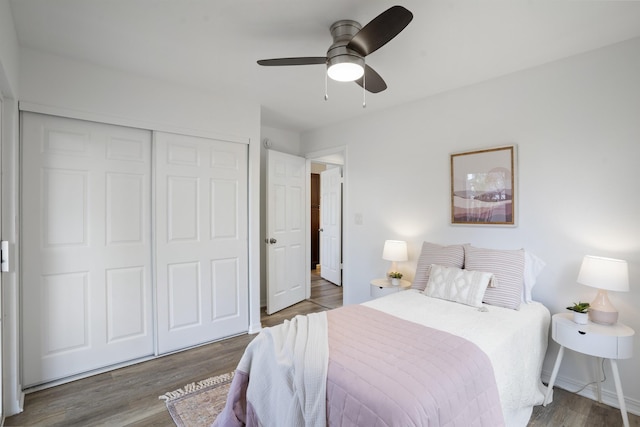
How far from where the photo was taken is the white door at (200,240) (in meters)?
2.74

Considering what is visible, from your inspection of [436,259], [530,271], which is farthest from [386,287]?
[530,271]

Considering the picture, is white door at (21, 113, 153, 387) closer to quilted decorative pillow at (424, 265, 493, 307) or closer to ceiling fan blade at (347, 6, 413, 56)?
ceiling fan blade at (347, 6, 413, 56)

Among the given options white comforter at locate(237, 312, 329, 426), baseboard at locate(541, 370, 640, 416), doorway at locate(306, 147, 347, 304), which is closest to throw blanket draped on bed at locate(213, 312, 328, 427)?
Answer: white comforter at locate(237, 312, 329, 426)

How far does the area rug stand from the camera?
6.28 ft

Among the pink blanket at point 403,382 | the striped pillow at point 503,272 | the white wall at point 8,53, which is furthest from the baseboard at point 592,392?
the white wall at point 8,53

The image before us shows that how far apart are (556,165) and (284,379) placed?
2.39m

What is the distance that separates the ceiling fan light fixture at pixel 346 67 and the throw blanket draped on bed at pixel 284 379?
1.45 meters

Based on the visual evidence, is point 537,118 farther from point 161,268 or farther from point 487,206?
point 161,268

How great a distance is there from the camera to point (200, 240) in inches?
116

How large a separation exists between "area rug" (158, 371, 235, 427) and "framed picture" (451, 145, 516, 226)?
2358 mm

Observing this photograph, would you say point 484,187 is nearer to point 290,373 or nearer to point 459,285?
point 459,285

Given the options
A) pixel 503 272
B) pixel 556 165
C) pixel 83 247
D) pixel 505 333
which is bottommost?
pixel 505 333

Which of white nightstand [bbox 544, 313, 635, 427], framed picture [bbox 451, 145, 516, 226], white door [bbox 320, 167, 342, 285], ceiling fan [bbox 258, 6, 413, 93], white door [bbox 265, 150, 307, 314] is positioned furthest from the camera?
white door [bbox 320, 167, 342, 285]

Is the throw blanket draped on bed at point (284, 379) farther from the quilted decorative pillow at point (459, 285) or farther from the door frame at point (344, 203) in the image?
the door frame at point (344, 203)
